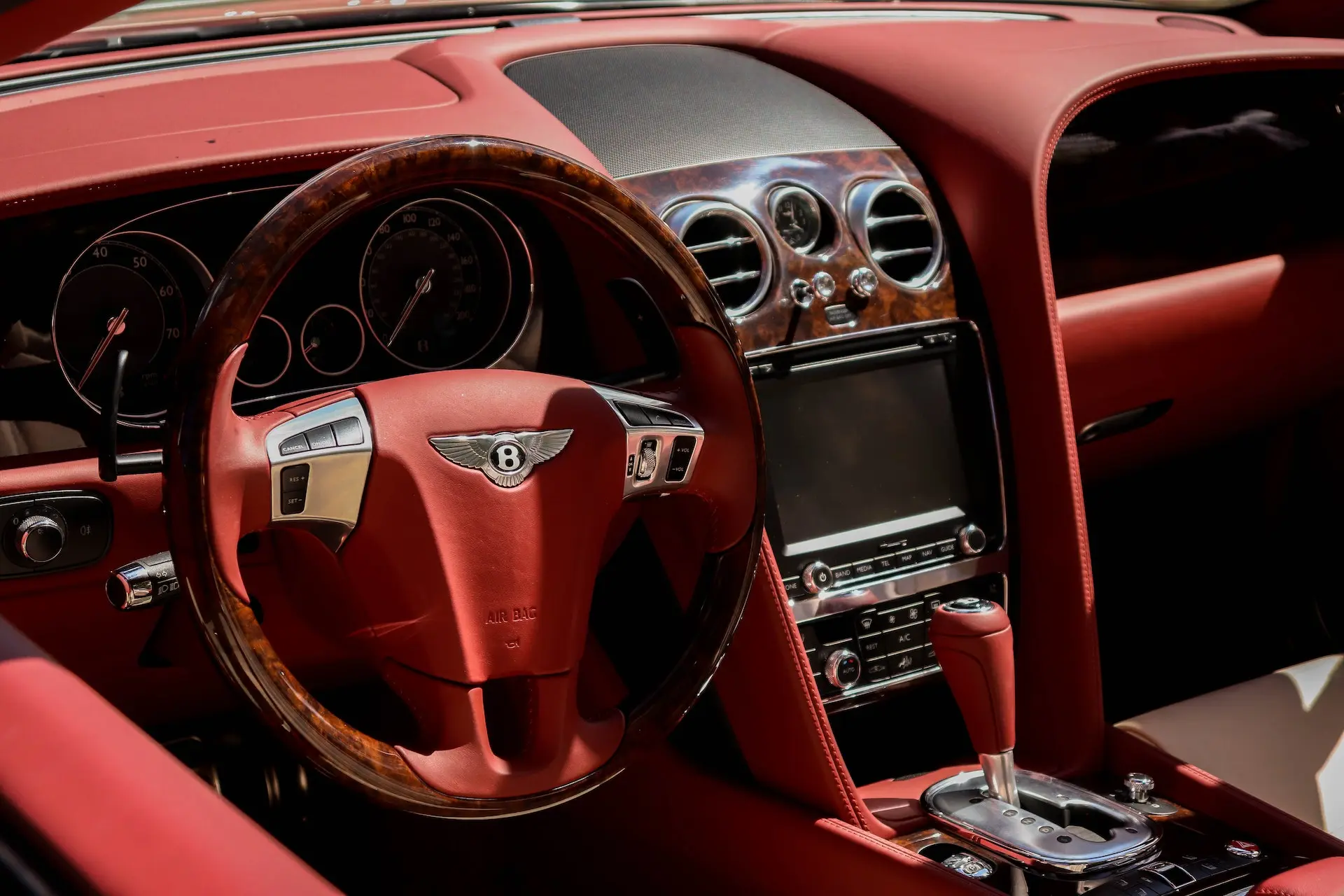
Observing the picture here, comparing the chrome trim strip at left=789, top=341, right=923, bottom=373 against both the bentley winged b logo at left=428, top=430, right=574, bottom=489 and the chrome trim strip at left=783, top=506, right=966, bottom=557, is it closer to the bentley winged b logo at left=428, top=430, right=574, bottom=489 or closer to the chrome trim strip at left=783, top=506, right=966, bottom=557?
the chrome trim strip at left=783, top=506, right=966, bottom=557

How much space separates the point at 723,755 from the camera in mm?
1711

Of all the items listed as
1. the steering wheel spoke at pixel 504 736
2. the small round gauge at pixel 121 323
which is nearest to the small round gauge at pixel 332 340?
the small round gauge at pixel 121 323

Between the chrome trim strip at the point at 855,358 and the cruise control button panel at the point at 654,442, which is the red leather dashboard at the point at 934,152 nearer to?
the chrome trim strip at the point at 855,358

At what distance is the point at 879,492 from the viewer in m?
1.77

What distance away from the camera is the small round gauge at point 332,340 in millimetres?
1523

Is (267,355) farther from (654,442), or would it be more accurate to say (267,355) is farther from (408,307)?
(654,442)

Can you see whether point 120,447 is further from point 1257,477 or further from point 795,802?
point 1257,477

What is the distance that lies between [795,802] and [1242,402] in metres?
1.29

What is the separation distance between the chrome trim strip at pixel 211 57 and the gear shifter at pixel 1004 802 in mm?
1219

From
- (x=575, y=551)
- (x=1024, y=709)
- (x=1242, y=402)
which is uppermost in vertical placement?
(x=575, y=551)

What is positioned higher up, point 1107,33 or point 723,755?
point 1107,33

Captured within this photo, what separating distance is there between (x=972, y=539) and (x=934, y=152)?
1.87 feet

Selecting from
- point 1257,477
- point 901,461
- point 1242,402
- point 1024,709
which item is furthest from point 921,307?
point 1257,477

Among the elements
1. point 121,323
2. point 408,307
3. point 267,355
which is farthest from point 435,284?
point 121,323
